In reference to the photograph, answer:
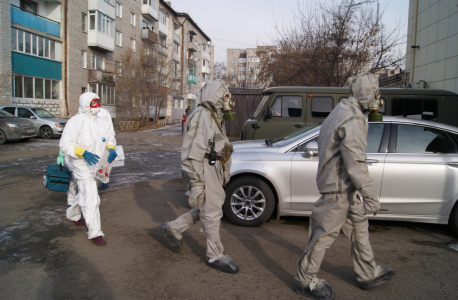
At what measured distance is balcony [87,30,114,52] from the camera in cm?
2873

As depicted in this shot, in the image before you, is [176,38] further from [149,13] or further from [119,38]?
[119,38]

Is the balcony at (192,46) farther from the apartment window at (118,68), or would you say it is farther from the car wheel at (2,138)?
the car wheel at (2,138)

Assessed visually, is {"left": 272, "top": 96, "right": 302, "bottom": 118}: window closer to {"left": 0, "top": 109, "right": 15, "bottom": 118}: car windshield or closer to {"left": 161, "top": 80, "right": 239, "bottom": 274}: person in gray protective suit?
{"left": 161, "top": 80, "right": 239, "bottom": 274}: person in gray protective suit

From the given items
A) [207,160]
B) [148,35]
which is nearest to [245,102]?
[207,160]

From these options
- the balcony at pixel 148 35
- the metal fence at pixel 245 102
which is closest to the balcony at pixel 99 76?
the balcony at pixel 148 35

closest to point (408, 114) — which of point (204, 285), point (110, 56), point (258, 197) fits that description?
point (258, 197)

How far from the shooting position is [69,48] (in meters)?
26.5

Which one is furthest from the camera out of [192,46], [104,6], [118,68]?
[192,46]

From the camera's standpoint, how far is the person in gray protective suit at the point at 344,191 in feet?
9.51

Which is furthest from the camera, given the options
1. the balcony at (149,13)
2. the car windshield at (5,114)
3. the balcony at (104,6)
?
the balcony at (149,13)

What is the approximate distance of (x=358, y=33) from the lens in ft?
51.4

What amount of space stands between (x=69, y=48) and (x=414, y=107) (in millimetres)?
25209

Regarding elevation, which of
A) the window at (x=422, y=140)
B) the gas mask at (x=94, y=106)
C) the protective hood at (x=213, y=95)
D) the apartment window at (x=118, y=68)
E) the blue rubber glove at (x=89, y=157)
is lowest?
the blue rubber glove at (x=89, y=157)

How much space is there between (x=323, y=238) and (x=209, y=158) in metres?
1.29
